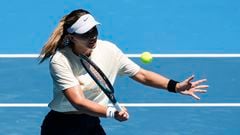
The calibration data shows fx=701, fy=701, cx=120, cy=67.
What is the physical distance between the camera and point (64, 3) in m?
11.5

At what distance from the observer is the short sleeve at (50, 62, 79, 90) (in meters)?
5.35

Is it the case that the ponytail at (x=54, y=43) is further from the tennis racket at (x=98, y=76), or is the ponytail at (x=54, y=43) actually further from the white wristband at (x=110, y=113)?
the white wristband at (x=110, y=113)

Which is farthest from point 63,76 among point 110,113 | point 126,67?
point 126,67

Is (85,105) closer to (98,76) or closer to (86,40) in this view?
(98,76)

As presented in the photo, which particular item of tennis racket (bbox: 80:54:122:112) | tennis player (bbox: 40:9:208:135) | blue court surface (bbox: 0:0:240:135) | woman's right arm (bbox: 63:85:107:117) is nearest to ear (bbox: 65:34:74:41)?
tennis player (bbox: 40:9:208:135)

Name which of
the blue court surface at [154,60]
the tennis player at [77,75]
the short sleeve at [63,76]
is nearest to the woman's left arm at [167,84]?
the tennis player at [77,75]

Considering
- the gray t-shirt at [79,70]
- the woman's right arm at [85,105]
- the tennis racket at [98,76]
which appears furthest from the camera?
the gray t-shirt at [79,70]

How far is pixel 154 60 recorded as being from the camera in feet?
33.2

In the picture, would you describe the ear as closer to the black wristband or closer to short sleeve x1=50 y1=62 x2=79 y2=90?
short sleeve x1=50 y1=62 x2=79 y2=90

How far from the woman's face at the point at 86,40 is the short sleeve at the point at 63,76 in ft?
0.60

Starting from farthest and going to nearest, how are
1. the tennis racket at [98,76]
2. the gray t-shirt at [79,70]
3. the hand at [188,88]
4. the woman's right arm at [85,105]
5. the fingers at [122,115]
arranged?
1. the hand at [188,88]
2. the gray t-shirt at [79,70]
3. the tennis racket at [98,76]
4. the woman's right arm at [85,105]
5. the fingers at [122,115]

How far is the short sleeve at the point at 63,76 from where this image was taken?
5352 mm

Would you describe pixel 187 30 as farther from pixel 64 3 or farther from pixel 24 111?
pixel 24 111

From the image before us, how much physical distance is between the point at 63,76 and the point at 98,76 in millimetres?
272
